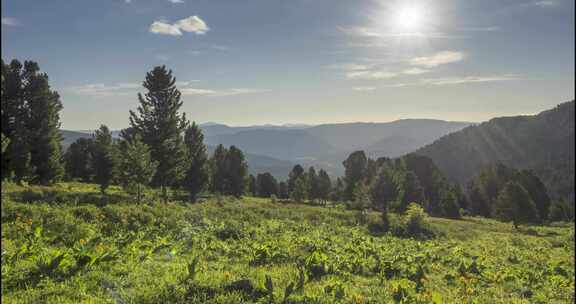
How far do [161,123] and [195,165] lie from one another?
13.0 m

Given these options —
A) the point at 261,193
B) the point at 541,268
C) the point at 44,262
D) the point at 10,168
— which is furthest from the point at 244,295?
the point at 261,193

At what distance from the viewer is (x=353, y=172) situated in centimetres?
8181

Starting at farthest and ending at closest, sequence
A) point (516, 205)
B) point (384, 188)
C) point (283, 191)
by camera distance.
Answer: point (283, 191)
point (516, 205)
point (384, 188)

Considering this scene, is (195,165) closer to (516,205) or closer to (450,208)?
(516,205)

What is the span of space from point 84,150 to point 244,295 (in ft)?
226

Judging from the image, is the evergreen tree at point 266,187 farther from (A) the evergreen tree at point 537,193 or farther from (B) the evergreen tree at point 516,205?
(A) the evergreen tree at point 537,193

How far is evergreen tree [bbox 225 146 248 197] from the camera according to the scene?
6881 cm

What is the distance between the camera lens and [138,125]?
122ft

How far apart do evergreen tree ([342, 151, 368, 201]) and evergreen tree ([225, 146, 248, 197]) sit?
26.9m

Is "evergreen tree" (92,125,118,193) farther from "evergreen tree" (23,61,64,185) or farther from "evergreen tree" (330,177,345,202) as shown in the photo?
"evergreen tree" (330,177,345,202)

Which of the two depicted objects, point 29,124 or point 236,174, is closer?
point 29,124

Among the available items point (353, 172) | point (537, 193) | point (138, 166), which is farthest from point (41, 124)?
point (537, 193)

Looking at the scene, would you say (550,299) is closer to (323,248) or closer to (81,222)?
(323,248)

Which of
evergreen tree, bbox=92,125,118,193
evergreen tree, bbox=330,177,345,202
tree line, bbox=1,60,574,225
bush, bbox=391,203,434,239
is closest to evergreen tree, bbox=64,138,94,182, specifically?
tree line, bbox=1,60,574,225
